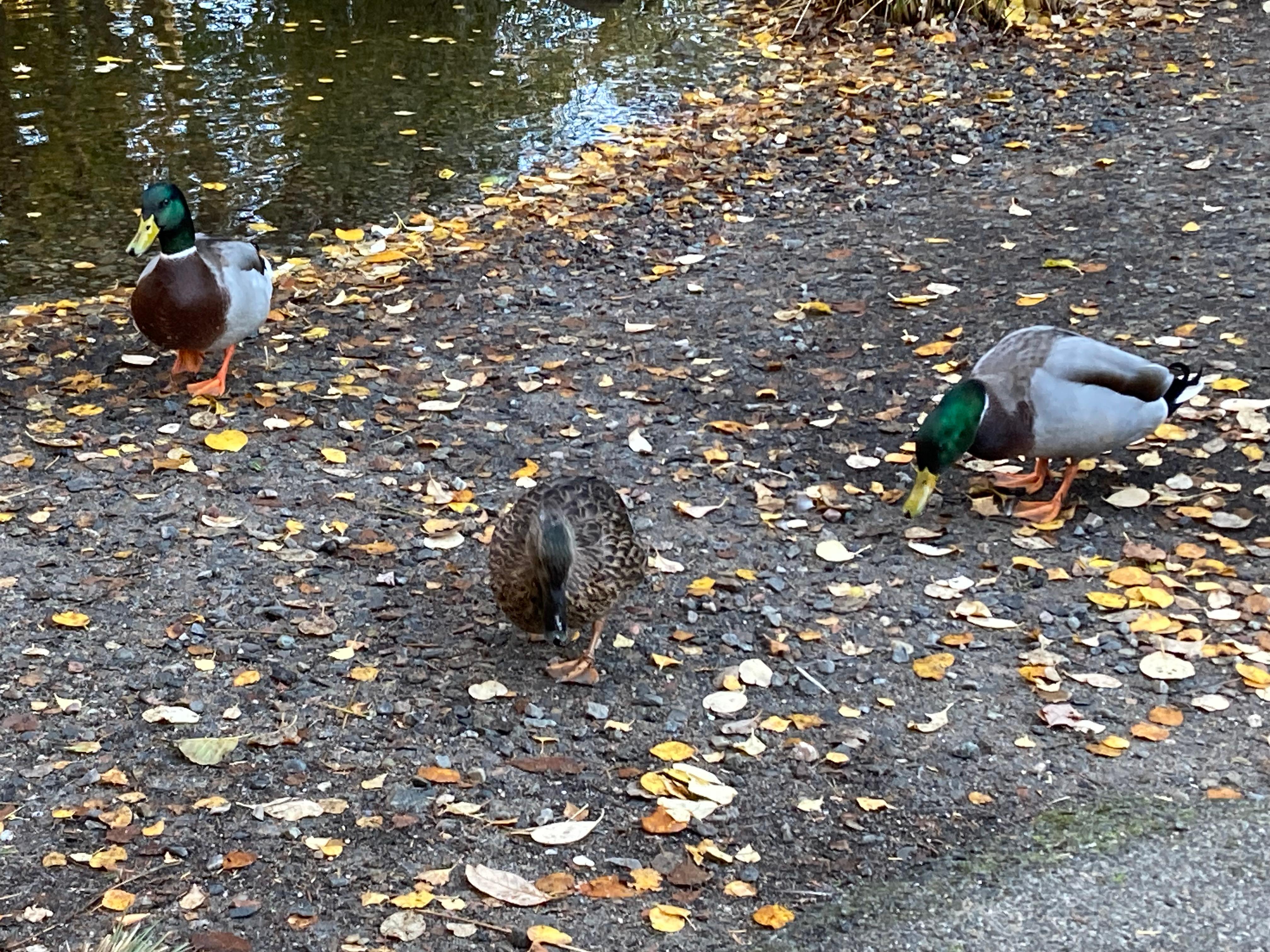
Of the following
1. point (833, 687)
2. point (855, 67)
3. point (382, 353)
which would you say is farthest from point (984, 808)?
point (855, 67)

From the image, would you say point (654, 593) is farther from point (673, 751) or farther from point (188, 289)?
point (188, 289)

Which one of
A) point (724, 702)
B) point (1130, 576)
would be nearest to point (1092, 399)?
point (1130, 576)

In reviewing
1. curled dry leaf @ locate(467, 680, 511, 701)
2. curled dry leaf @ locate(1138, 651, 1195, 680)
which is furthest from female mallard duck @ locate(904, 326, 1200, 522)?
curled dry leaf @ locate(467, 680, 511, 701)

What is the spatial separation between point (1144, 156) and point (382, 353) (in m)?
4.07

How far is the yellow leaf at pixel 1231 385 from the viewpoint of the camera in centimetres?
502

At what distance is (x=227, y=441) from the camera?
5.00 metres

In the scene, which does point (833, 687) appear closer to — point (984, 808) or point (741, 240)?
point (984, 808)

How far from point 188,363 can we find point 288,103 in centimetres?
389

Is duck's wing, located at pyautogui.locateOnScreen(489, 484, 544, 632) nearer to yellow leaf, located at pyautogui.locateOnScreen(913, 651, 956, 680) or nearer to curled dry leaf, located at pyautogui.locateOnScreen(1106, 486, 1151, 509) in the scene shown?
yellow leaf, located at pyautogui.locateOnScreen(913, 651, 956, 680)

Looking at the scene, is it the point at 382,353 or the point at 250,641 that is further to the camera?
the point at 382,353

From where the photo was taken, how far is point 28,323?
5945 millimetres

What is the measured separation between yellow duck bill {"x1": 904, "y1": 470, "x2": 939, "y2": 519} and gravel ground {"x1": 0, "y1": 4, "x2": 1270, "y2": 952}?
10 centimetres

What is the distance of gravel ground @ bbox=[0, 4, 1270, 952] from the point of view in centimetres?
308

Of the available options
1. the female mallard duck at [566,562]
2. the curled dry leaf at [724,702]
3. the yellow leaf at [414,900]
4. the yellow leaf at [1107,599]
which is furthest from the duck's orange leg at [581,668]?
the yellow leaf at [1107,599]
